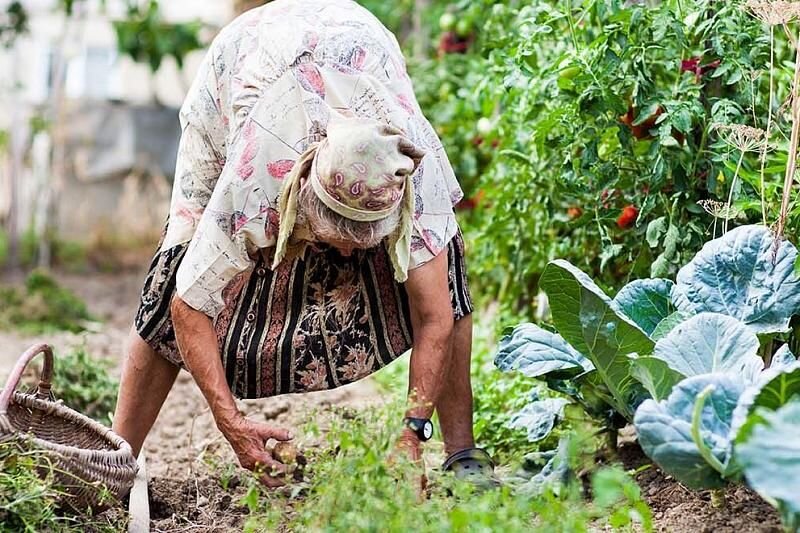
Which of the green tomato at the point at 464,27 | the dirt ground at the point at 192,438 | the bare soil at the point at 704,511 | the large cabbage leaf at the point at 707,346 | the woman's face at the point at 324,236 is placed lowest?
the dirt ground at the point at 192,438

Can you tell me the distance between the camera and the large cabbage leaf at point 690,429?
2250 millimetres

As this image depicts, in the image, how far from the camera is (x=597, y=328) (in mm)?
2703

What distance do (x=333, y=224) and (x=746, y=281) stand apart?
1.01 metres

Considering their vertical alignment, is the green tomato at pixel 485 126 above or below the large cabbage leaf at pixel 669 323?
above

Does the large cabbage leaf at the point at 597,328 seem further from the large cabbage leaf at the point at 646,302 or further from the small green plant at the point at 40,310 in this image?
the small green plant at the point at 40,310

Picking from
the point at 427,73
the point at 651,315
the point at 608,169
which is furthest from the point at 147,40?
the point at 651,315

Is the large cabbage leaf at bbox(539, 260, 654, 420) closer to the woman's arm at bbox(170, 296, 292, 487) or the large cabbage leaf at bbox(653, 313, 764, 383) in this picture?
the large cabbage leaf at bbox(653, 313, 764, 383)

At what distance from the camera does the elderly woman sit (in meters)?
2.53

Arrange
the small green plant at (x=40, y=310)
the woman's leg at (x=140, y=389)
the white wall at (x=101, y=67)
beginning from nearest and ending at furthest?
the woman's leg at (x=140, y=389), the small green plant at (x=40, y=310), the white wall at (x=101, y=67)

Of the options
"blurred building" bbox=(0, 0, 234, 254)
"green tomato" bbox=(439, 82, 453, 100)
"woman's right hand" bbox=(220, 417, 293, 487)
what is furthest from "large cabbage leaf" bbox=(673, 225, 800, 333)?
"blurred building" bbox=(0, 0, 234, 254)

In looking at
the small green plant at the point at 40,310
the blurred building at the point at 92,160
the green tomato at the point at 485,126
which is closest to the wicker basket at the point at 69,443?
the green tomato at the point at 485,126

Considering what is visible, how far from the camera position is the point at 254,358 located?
9.95ft

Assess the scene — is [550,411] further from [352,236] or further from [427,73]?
[427,73]

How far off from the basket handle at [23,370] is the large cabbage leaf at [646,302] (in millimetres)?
1413
